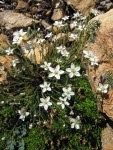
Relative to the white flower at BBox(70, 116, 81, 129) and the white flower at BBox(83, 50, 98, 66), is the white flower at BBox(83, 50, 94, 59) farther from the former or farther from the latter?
the white flower at BBox(70, 116, 81, 129)

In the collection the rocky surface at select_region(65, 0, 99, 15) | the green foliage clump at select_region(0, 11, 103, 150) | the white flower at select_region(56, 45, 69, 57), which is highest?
the rocky surface at select_region(65, 0, 99, 15)

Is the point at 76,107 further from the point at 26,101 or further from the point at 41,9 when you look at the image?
the point at 41,9

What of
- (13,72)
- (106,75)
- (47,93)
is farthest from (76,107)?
(13,72)

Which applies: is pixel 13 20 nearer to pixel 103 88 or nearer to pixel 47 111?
pixel 47 111

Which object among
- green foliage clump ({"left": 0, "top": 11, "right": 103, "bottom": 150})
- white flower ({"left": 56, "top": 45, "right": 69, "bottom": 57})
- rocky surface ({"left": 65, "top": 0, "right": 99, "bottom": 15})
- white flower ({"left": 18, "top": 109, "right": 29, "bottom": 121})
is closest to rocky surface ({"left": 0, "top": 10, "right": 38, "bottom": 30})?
rocky surface ({"left": 65, "top": 0, "right": 99, "bottom": 15})

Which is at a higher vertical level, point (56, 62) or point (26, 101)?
point (56, 62)

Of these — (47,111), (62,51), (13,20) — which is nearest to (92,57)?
(62,51)
